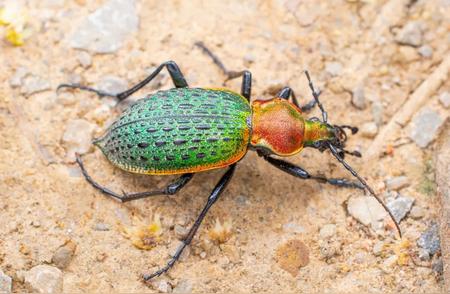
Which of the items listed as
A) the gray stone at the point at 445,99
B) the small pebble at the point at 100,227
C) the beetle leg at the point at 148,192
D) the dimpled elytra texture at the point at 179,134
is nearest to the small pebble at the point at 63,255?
the small pebble at the point at 100,227

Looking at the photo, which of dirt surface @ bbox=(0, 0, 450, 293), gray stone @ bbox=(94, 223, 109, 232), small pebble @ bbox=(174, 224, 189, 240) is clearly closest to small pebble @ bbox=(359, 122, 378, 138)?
dirt surface @ bbox=(0, 0, 450, 293)

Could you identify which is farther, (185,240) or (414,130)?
(414,130)

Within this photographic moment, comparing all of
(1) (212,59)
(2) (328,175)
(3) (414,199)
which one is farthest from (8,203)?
(3) (414,199)

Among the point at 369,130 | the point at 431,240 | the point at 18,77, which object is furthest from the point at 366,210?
the point at 18,77

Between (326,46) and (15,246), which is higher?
(326,46)

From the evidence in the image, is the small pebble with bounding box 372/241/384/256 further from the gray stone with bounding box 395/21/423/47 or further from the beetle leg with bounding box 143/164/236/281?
the gray stone with bounding box 395/21/423/47

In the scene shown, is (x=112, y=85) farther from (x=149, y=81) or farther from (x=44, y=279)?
(x=44, y=279)

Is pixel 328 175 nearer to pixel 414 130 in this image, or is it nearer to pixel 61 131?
pixel 414 130
